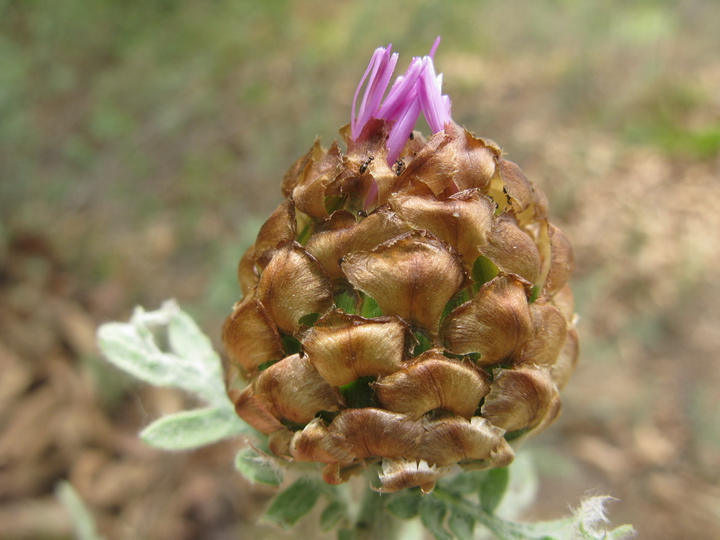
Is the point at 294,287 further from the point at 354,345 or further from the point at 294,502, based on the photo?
the point at 294,502

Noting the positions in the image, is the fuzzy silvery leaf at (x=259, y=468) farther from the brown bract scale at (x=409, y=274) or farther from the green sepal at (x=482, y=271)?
the green sepal at (x=482, y=271)

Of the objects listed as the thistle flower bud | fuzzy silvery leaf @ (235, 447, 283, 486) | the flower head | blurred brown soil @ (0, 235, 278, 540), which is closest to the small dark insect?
the thistle flower bud

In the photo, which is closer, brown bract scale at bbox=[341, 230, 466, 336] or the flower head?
brown bract scale at bbox=[341, 230, 466, 336]

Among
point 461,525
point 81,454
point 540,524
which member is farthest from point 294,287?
point 81,454

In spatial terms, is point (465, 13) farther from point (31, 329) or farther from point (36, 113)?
point (31, 329)

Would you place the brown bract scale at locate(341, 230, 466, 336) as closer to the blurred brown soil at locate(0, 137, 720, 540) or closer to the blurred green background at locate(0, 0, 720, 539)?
the blurred brown soil at locate(0, 137, 720, 540)

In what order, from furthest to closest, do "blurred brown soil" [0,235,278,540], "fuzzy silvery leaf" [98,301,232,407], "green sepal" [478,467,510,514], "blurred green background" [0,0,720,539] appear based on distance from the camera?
1. "blurred green background" [0,0,720,539]
2. "blurred brown soil" [0,235,278,540]
3. "fuzzy silvery leaf" [98,301,232,407]
4. "green sepal" [478,467,510,514]

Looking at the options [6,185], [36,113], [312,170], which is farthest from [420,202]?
[36,113]
